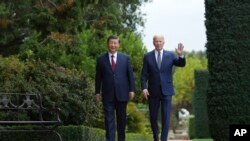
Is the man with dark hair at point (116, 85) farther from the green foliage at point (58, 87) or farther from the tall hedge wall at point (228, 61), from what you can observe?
the green foliage at point (58, 87)

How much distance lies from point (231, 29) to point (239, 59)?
51 centimetres

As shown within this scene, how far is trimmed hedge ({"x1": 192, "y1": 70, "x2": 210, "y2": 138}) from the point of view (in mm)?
30719

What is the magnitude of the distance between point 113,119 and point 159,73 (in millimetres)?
1050

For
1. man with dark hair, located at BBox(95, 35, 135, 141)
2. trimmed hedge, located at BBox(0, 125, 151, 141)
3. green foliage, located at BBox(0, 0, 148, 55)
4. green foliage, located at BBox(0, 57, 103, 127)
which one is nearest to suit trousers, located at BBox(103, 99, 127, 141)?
man with dark hair, located at BBox(95, 35, 135, 141)

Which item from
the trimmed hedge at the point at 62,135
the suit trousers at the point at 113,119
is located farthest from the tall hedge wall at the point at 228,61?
the trimmed hedge at the point at 62,135

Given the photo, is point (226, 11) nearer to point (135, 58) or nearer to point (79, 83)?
point (79, 83)

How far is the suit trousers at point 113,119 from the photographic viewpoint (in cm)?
1116

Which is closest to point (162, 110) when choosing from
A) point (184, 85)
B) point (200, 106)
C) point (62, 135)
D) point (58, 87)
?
point (62, 135)

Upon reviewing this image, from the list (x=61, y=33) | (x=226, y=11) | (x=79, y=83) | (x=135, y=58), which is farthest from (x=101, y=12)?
(x=226, y=11)

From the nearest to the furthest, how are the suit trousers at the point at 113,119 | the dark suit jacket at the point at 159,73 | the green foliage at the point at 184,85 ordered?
1. the suit trousers at the point at 113,119
2. the dark suit jacket at the point at 159,73
3. the green foliage at the point at 184,85

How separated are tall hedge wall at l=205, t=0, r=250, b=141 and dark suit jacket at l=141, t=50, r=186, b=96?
0.96 meters

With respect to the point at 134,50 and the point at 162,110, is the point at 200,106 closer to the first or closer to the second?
the point at 134,50

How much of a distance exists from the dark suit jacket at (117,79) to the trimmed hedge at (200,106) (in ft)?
63.4

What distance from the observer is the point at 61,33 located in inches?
893
